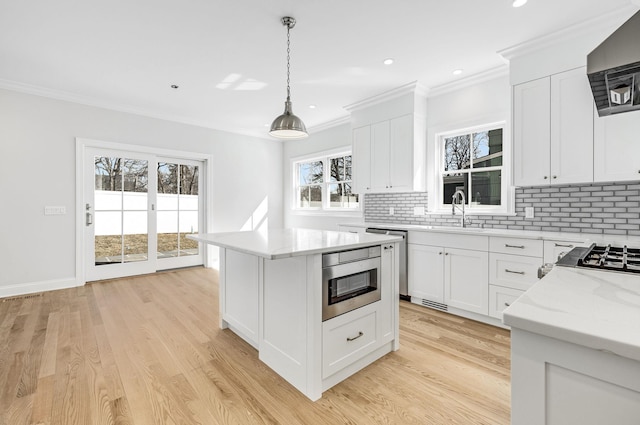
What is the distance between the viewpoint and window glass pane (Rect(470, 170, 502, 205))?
3504 mm

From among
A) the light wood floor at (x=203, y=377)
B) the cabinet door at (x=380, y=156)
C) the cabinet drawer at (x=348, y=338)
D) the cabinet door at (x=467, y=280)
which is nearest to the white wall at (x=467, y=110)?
the cabinet door at (x=380, y=156)

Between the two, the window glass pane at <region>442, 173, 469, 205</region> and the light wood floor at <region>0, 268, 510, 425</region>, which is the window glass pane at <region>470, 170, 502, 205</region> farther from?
the light wood floor at <region>0, 268, 510, 425</region>

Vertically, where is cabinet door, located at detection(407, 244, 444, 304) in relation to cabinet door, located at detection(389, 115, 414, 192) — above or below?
below

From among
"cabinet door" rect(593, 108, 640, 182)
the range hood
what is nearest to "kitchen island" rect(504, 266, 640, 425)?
the range hood

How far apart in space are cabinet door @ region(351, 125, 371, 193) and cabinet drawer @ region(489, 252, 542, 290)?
202 centimetres

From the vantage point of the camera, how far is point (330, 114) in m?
5.07

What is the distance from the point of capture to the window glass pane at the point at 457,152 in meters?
3.78

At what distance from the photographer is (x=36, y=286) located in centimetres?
394

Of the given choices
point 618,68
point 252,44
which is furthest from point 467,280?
point 252,44

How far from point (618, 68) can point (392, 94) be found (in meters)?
3.14

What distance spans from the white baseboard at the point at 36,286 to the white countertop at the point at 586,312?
17.3 ft

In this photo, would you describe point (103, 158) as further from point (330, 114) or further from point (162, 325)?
point (330, 114)

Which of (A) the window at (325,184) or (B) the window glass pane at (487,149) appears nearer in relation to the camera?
(B) the window glass pane at (487,149)

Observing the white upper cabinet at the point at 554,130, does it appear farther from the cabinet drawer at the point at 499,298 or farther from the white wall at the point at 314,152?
the white wall at the point at 314,152
